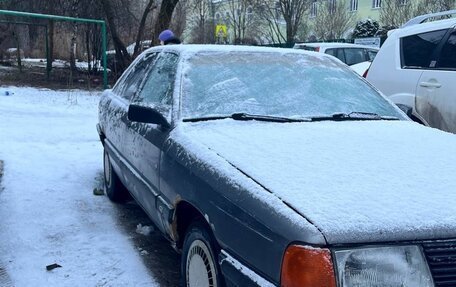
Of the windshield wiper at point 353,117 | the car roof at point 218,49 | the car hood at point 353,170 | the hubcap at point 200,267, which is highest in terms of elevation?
the car roof at point 218,49

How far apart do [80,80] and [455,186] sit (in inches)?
627

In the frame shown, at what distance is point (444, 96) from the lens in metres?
5.29

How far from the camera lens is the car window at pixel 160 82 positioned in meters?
3.57

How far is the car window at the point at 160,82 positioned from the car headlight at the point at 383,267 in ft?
6.16

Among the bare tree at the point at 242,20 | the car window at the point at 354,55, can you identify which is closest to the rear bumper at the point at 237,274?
the car window at the point at 354,55

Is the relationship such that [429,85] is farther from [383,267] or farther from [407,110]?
[383,267]

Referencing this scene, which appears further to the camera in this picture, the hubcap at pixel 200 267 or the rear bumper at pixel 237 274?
the hubcap at pixel 200 267

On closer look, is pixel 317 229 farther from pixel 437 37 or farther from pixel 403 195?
pixel 437 37

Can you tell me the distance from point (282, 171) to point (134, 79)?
2.62m

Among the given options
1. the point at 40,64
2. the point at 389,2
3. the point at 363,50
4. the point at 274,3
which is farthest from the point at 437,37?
the point at 274,3

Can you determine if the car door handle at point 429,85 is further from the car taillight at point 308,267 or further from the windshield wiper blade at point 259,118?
the car taillight at point 308,267

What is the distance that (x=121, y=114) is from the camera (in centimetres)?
431

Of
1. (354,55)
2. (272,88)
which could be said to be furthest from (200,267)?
(354,55)

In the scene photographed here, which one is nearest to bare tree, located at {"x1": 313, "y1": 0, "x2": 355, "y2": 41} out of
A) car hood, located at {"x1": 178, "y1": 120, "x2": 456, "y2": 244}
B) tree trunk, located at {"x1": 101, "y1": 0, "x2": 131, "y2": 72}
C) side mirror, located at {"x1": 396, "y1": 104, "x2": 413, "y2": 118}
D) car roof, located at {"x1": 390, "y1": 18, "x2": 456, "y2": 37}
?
tree trunk, located at {"x1": 101, "y1": 0, "x2": 131, "y2": 72}
